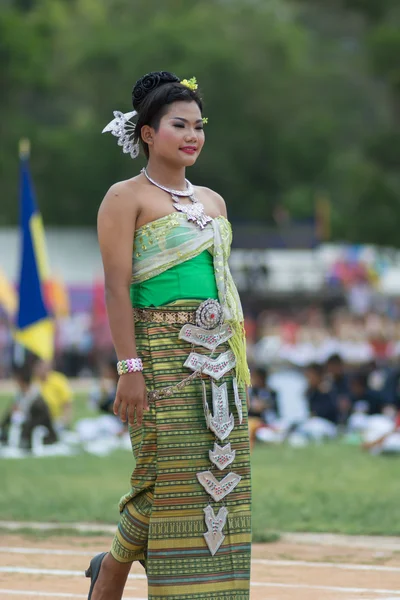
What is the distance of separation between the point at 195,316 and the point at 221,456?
1.85ft

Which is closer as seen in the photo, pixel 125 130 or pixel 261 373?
pixel 125 130

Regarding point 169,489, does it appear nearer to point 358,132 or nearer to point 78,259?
point 78,259

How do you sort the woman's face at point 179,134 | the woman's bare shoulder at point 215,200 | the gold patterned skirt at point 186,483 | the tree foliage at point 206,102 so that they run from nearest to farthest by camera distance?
1. the gold patterned skirt at point 186,483
2. the woman's face at point 179,134
3. the woman's bare shoulder at point 215,200
4. the tree foliage at point 206,102

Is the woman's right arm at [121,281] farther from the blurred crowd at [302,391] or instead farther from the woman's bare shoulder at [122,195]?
Result: the blurred crowd at [302,391]

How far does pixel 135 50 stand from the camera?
5828 centimetres

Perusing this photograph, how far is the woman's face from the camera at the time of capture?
5586mm

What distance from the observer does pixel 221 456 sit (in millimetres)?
5418

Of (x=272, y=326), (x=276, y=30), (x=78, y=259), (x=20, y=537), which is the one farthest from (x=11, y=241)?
(x=20, y=537)

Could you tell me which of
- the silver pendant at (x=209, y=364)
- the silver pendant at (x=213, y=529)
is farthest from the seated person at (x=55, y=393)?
the silver pendant at (x=213, y=529)

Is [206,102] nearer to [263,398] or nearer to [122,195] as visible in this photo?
[263,398]

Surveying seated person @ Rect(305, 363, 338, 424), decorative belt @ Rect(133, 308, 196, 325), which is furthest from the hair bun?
seated person @ Rect(305, 363, 338, 424)

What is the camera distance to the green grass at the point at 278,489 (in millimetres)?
9367

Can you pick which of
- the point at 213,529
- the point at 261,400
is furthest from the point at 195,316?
the point at 261,400

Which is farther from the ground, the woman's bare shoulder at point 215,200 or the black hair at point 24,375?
the black hair at point 24,375
